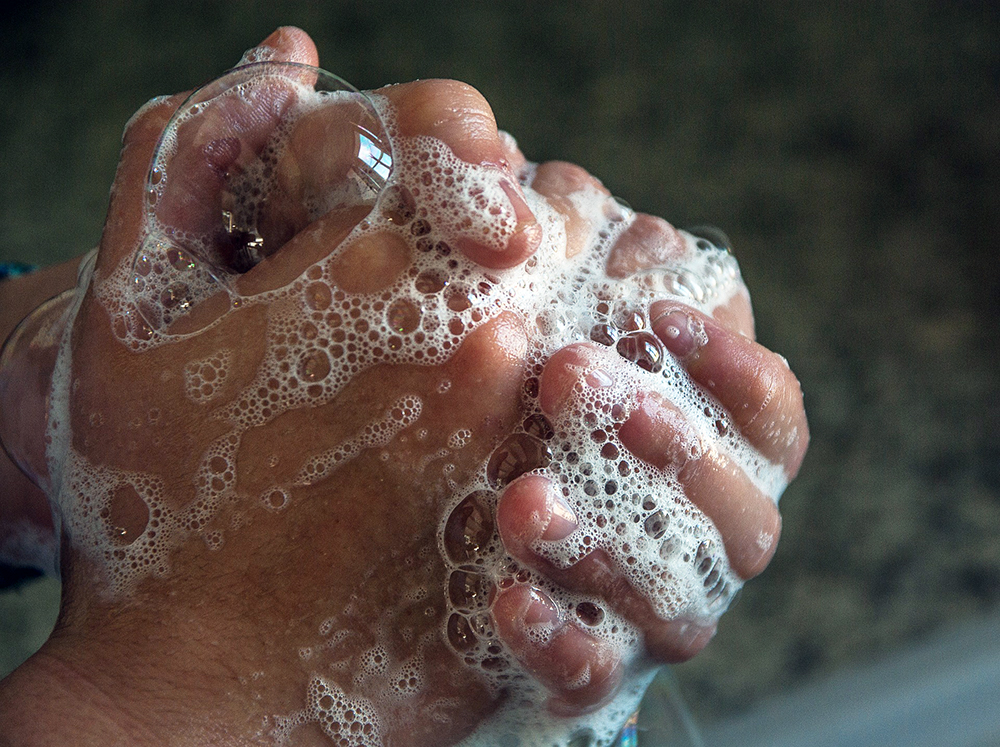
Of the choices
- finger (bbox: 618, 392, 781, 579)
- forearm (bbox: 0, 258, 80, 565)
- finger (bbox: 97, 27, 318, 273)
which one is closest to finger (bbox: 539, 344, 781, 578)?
finger (bbox: 618, 392, 781, 579)

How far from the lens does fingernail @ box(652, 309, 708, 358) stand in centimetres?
71

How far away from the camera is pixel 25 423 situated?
76 centimetres

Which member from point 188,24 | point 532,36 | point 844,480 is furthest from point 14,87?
point 844,480

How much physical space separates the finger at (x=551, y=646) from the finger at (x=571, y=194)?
308 mm

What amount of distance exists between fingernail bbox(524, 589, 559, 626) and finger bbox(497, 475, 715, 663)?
0.06ft

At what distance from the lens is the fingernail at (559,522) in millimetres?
651

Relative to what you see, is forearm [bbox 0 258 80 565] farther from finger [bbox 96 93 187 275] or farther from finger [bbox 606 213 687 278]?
finger [bbox 606 213 687 278]

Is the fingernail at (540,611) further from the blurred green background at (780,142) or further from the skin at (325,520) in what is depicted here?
the blurred green background at (780,142)

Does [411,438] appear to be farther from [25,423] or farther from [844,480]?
[844,480]

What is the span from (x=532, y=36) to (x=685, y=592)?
1.16 m

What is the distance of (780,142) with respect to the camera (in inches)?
60.1

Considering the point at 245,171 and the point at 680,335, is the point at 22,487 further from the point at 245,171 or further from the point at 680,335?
the point at 680,335

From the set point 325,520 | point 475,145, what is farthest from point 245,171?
point 325,520

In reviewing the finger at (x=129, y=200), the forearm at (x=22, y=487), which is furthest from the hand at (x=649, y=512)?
the forearm at (x=22, y=487)
